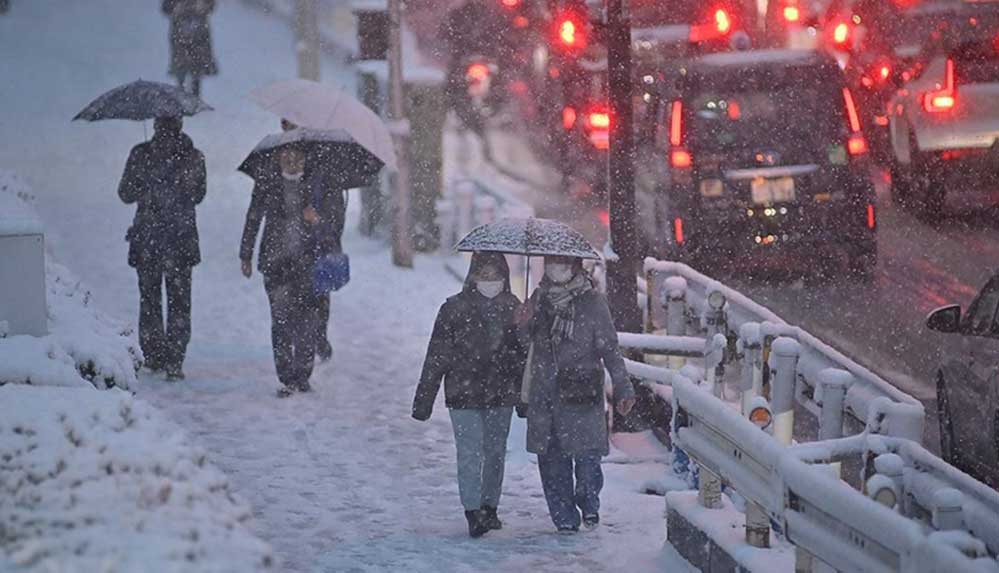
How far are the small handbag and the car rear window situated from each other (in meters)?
5.29

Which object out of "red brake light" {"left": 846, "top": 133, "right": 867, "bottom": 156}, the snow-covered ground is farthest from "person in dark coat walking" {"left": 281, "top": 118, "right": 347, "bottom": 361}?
"red brake light" {"left": 846, "top": 133, "right": 867, "bottom": 156}

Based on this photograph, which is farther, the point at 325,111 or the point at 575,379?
the point at 325,111

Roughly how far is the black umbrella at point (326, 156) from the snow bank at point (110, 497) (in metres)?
6.40

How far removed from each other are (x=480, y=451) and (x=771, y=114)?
8.59 metres

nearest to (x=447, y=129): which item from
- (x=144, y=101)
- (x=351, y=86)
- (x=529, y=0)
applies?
(x=351, y=86)

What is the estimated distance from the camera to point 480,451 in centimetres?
936

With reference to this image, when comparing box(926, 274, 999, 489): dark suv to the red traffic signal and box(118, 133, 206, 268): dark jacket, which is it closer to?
the red traffic signal

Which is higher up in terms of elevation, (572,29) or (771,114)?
(572,29)

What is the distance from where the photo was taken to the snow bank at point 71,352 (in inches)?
303

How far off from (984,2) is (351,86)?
1381 cm

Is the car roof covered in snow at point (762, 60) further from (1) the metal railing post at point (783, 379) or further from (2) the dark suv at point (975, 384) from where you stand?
(1) the metal railing post at point (783, 379)

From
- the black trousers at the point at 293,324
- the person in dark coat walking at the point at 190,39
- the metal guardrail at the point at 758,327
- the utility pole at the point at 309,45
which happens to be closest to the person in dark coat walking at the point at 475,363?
the metal guardrail at the point at 758,327

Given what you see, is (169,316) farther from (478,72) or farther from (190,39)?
(478,72)

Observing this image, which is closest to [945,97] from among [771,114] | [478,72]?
[771,114]
